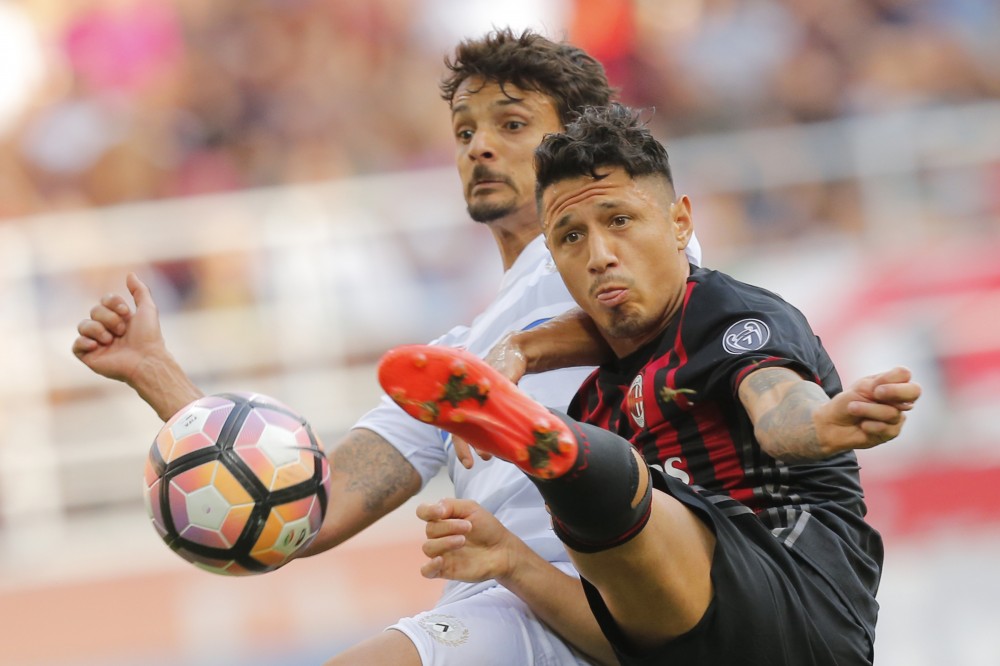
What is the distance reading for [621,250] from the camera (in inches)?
131

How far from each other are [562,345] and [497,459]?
0.48 m

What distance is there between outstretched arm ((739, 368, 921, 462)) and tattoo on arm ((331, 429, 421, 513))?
1593 mm

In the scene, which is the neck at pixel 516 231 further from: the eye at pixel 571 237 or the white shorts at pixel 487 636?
the white shorts at pixel 487 636

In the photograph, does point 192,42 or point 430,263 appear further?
point 192,42

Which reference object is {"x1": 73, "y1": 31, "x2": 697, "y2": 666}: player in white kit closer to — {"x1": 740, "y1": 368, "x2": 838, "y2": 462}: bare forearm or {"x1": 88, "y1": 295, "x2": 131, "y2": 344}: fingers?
{"x1": 88, "y1": 295, "x2": 131, "y2": 344}: fingers

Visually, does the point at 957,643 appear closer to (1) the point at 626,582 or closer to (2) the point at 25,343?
(1) the point at 626,582

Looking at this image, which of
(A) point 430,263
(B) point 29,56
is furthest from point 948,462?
(B) point 29,56

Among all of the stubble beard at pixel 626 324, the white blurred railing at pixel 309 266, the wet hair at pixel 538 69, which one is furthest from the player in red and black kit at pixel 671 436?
the white blurred railing at pixel 309 266

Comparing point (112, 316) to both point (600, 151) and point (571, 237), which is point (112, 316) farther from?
point (600, 151)

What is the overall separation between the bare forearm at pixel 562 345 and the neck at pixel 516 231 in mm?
698

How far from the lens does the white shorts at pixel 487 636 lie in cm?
334

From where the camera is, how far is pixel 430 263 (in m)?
8.19

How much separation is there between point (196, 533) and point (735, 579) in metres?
1.22

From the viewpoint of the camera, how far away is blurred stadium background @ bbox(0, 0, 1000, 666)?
7.02 metres
